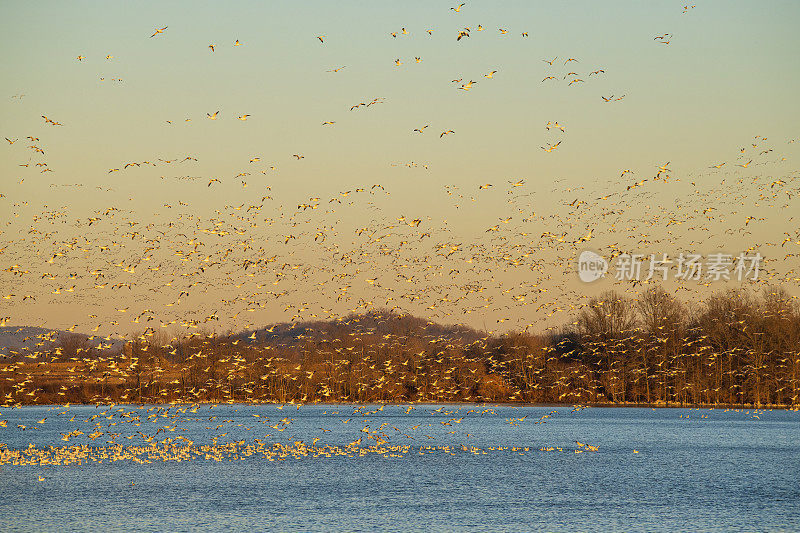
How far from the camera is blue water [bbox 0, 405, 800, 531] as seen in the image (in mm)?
37750

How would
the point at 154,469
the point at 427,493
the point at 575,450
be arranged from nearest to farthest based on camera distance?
the point at 427,493
the point at 154,469
the point at 575,450

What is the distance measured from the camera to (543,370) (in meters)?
118

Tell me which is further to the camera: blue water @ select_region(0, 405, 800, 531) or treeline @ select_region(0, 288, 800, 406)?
treeline @ select_region(0, 288, 800, 406)

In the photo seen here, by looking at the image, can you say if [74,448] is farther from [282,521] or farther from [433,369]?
[433,369]

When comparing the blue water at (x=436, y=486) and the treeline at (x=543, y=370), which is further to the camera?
the treeline at (x=543, y=370)

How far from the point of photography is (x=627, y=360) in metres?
113

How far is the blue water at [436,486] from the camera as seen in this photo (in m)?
37.8

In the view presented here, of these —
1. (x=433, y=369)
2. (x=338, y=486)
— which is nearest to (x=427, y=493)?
(x=338, y=486)

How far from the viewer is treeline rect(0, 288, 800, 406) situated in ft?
340

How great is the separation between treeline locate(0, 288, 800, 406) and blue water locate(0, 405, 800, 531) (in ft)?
73.1

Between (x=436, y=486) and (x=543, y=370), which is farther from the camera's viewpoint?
(x=543, y=370)

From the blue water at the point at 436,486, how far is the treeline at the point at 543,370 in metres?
22.3

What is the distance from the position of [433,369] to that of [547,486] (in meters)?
77.6

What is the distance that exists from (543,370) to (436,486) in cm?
7194
